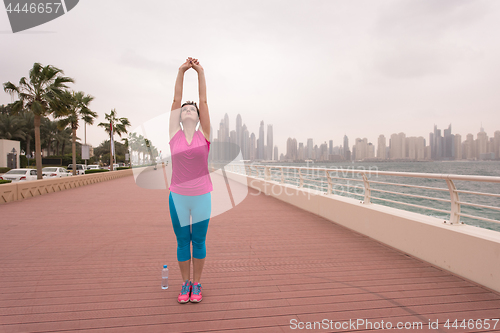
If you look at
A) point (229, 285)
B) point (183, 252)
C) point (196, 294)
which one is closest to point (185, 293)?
point (196, 294)

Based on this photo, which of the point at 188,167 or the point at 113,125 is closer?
the point at 188,167

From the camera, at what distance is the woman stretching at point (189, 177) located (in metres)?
2.63

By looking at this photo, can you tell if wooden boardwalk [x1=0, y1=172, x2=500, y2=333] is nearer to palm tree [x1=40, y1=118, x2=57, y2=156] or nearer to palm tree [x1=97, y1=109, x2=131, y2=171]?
palm tree [x1=97, y1=109, x2=131, y2=171]

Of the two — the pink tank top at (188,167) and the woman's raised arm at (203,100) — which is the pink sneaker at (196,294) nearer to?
the pink tank top at (188,167)

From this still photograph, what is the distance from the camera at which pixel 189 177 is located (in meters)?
2.62

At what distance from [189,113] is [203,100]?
0.24 m

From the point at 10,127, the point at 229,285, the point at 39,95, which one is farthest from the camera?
the point at 10,127

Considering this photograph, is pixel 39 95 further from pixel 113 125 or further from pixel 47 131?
pixel 47 131

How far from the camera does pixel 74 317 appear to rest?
2.57 m

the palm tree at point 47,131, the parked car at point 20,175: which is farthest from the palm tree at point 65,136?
the parked car at point 20,175

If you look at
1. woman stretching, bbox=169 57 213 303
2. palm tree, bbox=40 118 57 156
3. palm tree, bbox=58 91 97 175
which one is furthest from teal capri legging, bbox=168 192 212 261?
palm tree, bbox=40 118 57 156

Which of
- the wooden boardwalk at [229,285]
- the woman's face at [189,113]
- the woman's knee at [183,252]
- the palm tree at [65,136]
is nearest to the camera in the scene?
the wooden boardwalk at [229,285]

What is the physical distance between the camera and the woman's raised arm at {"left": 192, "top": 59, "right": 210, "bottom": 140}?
2779mm

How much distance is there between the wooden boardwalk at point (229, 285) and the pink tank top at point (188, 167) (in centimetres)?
116
